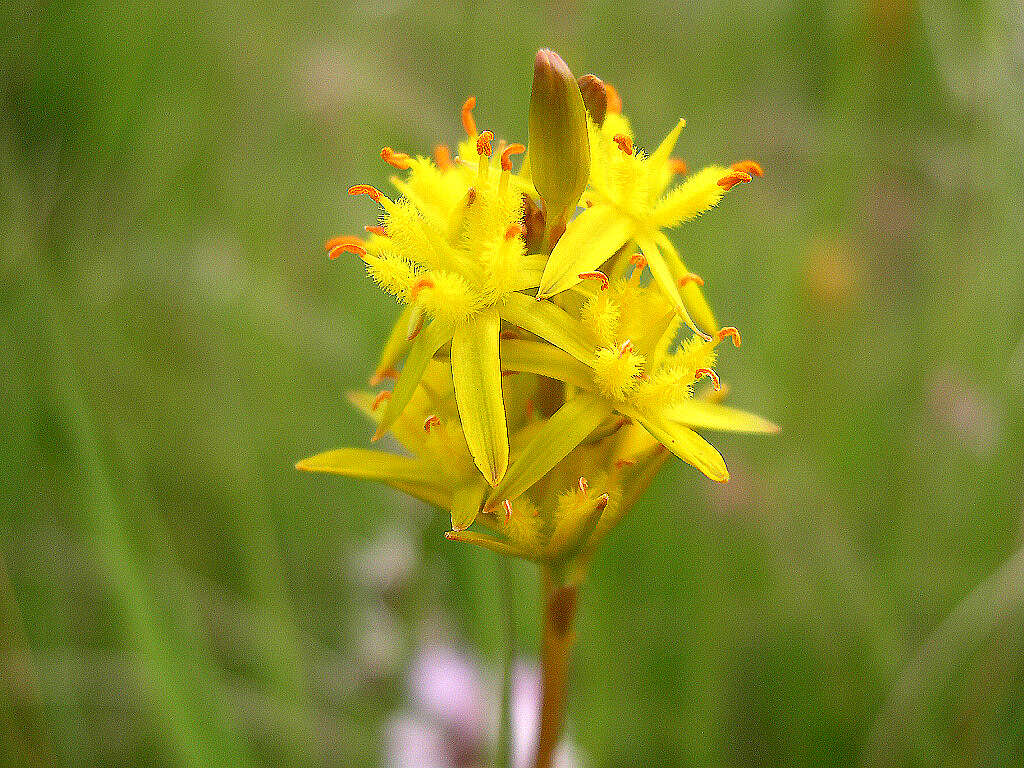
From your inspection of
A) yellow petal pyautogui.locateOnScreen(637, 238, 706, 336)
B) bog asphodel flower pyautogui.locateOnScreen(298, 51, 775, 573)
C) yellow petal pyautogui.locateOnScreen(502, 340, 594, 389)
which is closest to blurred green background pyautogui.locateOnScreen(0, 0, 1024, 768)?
bog asphodel flower pyautogui.locateOnScreen(298, 51, 775, 573)

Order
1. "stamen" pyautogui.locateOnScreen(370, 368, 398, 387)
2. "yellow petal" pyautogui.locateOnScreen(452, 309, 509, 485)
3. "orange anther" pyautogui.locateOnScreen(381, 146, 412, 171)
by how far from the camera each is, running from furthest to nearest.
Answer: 1. "stamen" pyautogui.locateOnScreen(370, 368, 398, 387)
2. "orange anther" pyautogui.locateOnScreen(381, 146, 412, 171)
3. "yellow petal" pyautogui.locateOnScreen(452, 309, 509, 485)

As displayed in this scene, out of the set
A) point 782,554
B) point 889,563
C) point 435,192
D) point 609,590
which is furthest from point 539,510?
point 889,563

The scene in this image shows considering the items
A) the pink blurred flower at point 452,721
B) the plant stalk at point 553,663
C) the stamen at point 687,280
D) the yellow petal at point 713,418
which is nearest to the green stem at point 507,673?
the plant stalk at point 553,663

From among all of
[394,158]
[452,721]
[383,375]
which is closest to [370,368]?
[452,721]

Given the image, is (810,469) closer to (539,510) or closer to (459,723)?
A: (459,723)

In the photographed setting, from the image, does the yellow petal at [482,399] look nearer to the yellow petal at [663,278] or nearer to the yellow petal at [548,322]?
the yellow petal at [548,322]

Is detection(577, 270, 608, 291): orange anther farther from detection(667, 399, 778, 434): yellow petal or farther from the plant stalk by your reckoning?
the plant stalk
